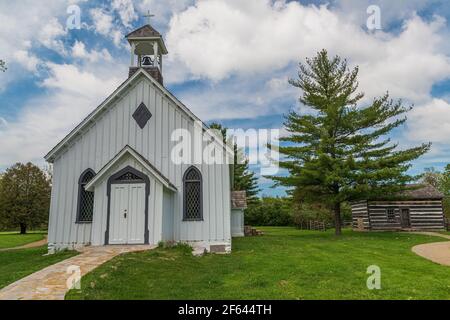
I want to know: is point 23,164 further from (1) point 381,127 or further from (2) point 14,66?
(1) point 381,127

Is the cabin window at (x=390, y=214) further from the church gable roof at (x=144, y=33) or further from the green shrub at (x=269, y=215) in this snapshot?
the church gable roof at (x=144, y=33)

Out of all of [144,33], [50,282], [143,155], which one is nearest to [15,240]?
[143,155]

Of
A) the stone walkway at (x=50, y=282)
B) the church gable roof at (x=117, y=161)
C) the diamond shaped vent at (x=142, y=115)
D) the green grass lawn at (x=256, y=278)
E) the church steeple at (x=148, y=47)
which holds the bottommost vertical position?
the green grass lawn at (x=256, y=278)

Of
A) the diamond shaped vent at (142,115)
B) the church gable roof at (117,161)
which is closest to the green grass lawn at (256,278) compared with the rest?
the church gable roof at (117,161)

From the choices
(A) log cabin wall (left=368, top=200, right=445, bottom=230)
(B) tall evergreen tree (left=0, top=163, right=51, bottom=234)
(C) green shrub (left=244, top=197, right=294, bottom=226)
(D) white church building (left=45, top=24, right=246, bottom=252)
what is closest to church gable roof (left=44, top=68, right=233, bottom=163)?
(D) white church building (left=45, top=24, right=246, bottom=252)

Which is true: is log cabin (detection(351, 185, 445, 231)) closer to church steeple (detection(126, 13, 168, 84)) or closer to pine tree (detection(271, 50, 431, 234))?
pine tree (detection(271, 50, 431, 234))

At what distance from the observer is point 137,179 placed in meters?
13.0

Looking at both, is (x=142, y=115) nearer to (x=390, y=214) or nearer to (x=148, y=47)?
(x=148, y=47)

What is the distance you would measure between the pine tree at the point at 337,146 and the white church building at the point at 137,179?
9.77 m

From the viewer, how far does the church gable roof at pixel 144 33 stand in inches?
637

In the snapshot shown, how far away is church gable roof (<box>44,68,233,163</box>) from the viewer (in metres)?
14.3

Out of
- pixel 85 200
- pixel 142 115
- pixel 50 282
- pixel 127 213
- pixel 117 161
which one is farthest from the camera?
pixel 142 115

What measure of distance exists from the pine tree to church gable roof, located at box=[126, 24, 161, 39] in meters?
11.7

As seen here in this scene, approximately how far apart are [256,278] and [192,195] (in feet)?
20.6
